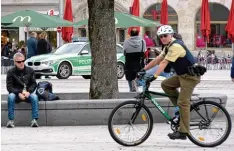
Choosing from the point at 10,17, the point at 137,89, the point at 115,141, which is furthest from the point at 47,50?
the point at 115,141

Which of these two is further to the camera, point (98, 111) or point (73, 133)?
point (98, 111)

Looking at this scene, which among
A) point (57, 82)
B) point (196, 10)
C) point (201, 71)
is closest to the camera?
point (201, 71)

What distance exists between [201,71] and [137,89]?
756cm

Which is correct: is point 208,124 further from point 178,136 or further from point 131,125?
point 131,125

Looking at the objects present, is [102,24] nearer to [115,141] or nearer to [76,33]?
[115,141]

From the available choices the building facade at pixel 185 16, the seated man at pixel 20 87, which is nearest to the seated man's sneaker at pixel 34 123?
the seated man at pixel 20 87

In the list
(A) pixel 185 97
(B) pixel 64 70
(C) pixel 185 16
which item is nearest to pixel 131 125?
(A) pixel 185 97

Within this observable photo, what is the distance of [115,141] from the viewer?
11078 mm

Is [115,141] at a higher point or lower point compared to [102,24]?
lower

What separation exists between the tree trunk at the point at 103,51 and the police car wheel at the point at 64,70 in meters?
15.3

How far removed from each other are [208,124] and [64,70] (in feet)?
62.8

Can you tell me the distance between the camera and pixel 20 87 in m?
13.5

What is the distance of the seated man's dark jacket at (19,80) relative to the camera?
529 inches

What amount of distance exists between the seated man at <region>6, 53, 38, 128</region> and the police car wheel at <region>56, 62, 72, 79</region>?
16.1 metres
